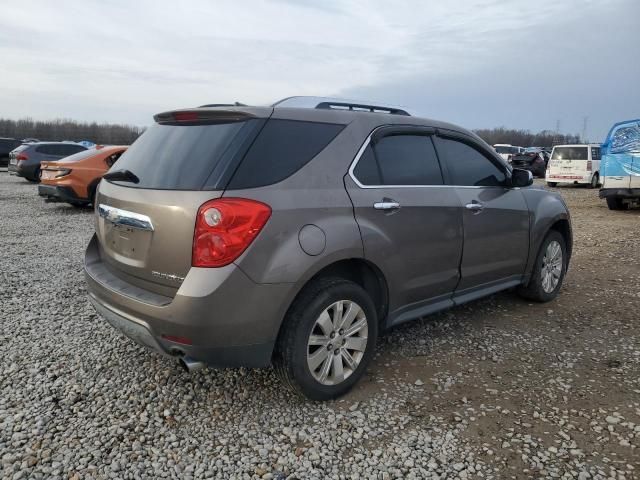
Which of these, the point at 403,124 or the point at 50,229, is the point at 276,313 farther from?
the point at 50,229

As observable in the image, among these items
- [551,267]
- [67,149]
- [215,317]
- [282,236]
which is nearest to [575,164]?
[551,267]

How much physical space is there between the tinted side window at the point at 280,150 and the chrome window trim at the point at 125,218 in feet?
1.85

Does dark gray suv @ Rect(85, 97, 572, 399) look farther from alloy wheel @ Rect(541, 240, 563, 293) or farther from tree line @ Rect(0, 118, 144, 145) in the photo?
tree line @ Rect(0, 118, 144, 145)

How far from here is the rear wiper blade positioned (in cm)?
306

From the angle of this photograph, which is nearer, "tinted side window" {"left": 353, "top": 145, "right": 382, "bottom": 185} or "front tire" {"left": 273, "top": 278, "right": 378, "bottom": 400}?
"front tire" {"left": 273, "top": 278, "right": 378, "bottom": 400}

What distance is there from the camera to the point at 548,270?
16.2 feet

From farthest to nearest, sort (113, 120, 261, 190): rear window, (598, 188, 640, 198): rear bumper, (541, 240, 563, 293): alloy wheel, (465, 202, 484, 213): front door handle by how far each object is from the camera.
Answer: (598, 188, 640, 198): rear bumper < (541, 240, 563, 293): alloy wheel < (465, 202, 484, 213): front door handle < (113, 120, 261, 190): rear window

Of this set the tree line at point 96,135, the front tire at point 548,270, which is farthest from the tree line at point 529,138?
the front tire at point 548,270

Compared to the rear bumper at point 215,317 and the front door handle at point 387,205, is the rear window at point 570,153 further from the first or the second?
the rear bumper at point 215,317

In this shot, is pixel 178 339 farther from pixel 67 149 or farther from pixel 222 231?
pixel 67 149

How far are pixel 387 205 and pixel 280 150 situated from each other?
79 centimetres

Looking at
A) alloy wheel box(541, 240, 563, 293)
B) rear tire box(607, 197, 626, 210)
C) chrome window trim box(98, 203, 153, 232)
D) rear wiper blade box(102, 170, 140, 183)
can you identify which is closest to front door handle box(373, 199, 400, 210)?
chrome window trim box(98, 203, 153, 232)

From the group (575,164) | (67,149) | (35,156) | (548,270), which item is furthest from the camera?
(575,164)

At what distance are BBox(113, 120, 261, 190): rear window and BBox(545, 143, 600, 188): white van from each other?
797 inches
